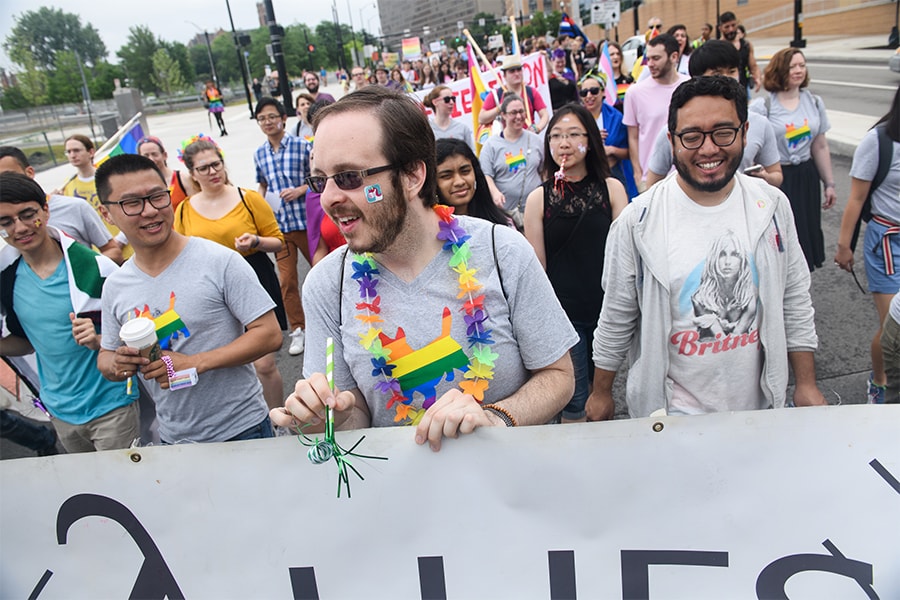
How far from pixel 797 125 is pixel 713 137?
2967mm

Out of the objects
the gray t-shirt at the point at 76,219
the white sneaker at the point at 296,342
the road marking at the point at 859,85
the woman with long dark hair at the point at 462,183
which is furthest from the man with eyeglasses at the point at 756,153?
the road marking at the point at 859,85

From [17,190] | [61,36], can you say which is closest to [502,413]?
[17,190]

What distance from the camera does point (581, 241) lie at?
349 cm

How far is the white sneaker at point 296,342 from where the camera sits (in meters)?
5.80

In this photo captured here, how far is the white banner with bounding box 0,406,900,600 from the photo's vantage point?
64.2 inches

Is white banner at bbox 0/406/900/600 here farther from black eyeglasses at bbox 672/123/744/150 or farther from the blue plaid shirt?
the blue plaid shirt

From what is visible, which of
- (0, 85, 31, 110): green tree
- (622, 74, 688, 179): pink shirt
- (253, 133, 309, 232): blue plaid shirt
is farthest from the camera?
(0, 85, 31, 110): green tree

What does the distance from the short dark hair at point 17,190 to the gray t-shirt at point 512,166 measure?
312 cm

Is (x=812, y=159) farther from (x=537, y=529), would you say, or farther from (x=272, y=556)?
(x=272, y=556)

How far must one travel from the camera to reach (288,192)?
19.2 feet

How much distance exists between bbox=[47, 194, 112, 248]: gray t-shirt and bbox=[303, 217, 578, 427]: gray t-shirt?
3146mm

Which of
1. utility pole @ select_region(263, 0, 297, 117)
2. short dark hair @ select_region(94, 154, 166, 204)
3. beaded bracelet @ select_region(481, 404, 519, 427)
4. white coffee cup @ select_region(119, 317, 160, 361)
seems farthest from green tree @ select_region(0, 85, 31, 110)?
beaded bracelet @ select_region(481, 404, 519, 427)

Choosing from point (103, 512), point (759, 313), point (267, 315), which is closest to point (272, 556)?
point (103, 512)

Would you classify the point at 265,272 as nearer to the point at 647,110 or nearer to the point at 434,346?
the point at 434,346
